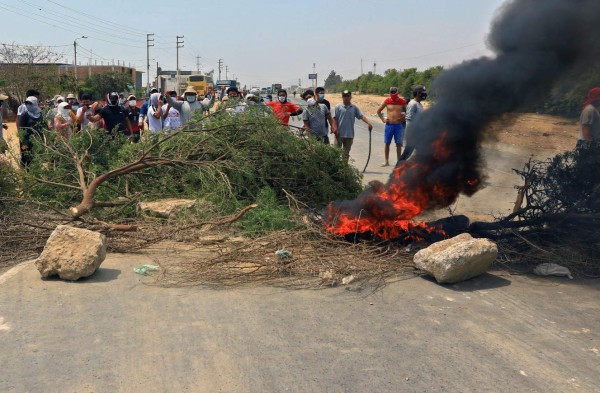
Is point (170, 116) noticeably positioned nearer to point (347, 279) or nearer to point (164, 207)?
point (164, 207)

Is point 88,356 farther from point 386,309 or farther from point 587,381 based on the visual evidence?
point 587,381

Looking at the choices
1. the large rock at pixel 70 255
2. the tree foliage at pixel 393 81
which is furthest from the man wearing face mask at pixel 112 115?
the tree foliage at pixel 393 81

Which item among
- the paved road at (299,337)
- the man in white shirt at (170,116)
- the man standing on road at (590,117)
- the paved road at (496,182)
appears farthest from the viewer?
the man in white shirt at (170,116)

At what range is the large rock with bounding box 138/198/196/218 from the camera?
6.68 m

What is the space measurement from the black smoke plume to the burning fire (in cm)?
1

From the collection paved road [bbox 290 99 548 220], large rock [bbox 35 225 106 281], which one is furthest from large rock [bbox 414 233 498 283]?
large rock [bbox 35 225 106 281]

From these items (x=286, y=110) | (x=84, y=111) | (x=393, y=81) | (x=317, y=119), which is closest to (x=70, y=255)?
(x=286, y=110)

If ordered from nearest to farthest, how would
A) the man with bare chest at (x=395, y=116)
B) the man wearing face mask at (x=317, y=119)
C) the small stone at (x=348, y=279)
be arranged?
the small stone at (x=348, y=279)
the man wearing face mask at (x=317, y=119)
the man with bare chest at (x=395, y=116)

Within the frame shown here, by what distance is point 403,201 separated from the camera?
5.99 m

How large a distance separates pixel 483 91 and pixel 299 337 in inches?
138

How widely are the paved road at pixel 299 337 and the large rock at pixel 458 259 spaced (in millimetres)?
129

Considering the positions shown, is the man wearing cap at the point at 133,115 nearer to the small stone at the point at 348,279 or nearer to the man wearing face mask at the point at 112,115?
the man wearing face mask at the point at 112,115

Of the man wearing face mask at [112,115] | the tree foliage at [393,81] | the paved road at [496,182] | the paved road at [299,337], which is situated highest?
the tree foliage at [393,81]

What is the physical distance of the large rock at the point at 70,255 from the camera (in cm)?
491
